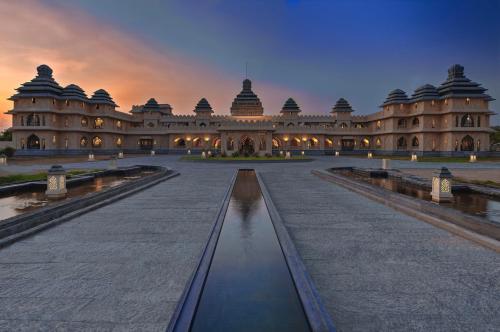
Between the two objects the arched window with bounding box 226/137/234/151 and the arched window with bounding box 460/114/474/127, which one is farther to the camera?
the arched window with bounding box 226/137/234/151

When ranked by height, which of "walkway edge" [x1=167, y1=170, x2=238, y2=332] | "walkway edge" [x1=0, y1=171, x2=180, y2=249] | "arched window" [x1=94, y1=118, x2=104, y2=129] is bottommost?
"walkway edge" [x1=167, y1=170, x2=238, y2=332]

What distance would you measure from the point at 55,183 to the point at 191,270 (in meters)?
8.30

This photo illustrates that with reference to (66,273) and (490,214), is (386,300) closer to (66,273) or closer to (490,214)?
(66,273)

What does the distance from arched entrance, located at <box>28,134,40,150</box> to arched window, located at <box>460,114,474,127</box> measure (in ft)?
230

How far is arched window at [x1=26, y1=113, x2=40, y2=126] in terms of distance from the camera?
151 ft

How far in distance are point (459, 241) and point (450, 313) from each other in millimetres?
3027

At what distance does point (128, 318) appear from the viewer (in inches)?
112

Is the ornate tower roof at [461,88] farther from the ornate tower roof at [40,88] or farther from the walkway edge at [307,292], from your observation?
the ornate tower roof at [40,88]

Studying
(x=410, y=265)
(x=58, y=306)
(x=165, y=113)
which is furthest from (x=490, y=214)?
(x=165, y=113)

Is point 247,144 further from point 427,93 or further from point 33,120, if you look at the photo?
point 33,120

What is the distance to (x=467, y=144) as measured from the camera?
44.7 meters

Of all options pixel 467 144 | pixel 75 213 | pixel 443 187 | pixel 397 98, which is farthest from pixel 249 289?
pixel 397 98

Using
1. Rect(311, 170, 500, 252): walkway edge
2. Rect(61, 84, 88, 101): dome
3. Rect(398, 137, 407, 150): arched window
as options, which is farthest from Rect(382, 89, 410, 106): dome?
Rect(61, 84, 88, 101): dome

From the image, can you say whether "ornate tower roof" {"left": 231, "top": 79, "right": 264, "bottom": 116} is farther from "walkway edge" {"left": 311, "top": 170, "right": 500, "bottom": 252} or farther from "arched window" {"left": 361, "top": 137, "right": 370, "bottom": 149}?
"walkway edge" {"left": 311, "top": 170, "right": 500, "bottom": 252}
